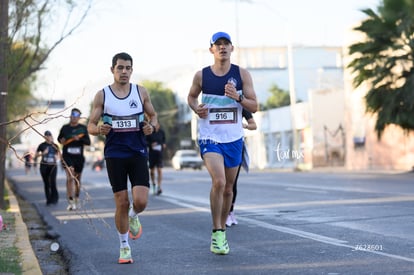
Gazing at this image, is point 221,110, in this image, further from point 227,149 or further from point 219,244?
point 219,244

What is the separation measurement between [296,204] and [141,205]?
6823 mm

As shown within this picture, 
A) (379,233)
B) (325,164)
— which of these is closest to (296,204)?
(379,233)

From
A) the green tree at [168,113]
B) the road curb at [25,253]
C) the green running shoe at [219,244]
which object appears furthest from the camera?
the green tree at [168,113]

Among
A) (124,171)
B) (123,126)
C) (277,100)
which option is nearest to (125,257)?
(124,171)

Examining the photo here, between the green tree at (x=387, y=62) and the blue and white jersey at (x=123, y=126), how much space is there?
71.0 feet

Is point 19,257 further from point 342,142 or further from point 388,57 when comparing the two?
point 342,142

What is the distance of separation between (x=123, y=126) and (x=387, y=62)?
22.3 m

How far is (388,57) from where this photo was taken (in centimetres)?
2872

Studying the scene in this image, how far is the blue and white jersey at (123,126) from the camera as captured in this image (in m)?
7.55

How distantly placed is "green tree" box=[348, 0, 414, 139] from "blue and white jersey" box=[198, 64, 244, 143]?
20.9m

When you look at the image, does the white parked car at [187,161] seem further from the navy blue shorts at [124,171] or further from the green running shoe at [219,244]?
the navy blue shorts at [124,171]

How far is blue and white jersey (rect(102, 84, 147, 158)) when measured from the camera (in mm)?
7555

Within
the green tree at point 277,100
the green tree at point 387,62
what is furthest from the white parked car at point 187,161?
the green tree at point 387,62

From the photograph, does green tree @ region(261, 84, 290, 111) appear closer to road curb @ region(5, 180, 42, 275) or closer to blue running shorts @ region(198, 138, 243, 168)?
road curb @ region(5, 180, 42, 275)
